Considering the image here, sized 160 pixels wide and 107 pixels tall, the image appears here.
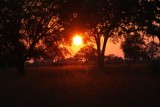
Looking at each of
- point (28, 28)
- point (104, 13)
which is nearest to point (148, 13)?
point (104, 13)

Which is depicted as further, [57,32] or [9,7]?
[57,32]

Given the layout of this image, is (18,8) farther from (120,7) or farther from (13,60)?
(120,7)

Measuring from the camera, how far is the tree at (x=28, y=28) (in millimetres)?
28609

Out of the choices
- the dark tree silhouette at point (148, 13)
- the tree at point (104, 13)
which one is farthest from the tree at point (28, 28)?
the dark tree silhouette at point (148, 13)

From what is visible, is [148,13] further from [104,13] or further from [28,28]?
[28,28]

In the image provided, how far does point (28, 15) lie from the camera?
2912cm

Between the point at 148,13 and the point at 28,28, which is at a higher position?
the point at 28,28

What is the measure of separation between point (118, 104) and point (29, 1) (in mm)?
20807

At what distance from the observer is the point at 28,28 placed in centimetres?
3031

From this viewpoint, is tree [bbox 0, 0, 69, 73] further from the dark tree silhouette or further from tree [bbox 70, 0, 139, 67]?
the dark tree silhouette

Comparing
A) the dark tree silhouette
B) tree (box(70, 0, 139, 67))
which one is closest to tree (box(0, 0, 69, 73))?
tree (box(70, 0, 139, 67))

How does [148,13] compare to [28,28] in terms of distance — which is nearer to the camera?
[148,13]

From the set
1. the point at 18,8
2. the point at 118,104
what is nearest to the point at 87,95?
the point at 118,104

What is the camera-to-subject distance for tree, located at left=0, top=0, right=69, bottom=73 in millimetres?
28609
